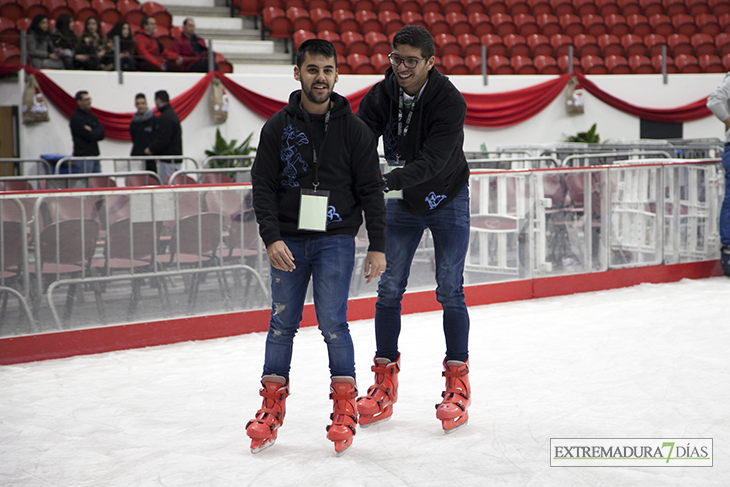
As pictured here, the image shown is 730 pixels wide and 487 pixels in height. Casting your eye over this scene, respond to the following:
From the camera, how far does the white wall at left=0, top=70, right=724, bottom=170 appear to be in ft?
31.5

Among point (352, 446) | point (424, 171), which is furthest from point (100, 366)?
Result: point (424, 171)

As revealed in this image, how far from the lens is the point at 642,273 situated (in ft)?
19.3

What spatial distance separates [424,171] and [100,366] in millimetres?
2142

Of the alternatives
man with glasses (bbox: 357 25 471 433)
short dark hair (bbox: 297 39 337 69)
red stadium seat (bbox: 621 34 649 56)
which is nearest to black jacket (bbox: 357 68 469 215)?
man with glasses (bbox: 357 25 471 433)

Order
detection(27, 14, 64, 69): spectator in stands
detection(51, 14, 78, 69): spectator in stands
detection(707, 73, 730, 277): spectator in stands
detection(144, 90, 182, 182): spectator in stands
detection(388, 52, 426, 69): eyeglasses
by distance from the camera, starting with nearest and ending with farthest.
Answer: detection(388, 52, 426, 69): eyeglasses
detection(707, 73, 730, 277): spectator in stands
detection(144, 90, 182, 182): spectator in stands
detection(27, 14, 64, 69): spectator in stands
detection(51, 14, 78, 69): spectator in stands

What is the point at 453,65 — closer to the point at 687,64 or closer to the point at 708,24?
the point at 687,64

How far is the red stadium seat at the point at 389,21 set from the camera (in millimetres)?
13133

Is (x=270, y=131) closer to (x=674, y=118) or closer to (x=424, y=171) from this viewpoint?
(x=424, y=171)

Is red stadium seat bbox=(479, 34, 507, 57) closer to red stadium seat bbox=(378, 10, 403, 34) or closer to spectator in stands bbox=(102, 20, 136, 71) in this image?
red stadium seat bbox=(378, 10, 403, 34)

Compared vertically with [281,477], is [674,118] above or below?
above

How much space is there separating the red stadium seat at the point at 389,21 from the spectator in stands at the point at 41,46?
19.0ft

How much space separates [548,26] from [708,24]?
11.1ft

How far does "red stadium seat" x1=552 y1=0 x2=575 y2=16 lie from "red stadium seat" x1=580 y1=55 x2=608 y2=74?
4.98 feet

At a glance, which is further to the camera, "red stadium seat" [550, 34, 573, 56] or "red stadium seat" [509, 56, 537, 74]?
"red stadium seat" [550, 34, 573, 56]
